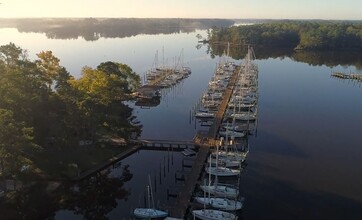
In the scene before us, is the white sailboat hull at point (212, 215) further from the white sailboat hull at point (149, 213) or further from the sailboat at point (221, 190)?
the sailboat at point (221, 190)

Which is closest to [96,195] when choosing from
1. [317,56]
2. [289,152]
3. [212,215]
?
[212,215]

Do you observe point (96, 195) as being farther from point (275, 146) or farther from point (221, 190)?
point (275, 146)

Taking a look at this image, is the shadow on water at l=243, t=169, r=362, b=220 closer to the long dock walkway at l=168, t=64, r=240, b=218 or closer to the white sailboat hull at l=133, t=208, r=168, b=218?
the long dock walkway at l=168, t=64, r=240, b=218

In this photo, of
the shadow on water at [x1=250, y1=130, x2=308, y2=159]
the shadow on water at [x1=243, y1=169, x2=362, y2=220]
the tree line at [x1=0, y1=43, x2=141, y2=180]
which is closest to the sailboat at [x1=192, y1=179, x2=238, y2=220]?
the shadow on water at [x1=243, y1=169, x2=362, y2=220]

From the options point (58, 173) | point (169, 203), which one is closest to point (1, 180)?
point (58, 173)

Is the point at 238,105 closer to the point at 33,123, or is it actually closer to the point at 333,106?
the point at 333,106

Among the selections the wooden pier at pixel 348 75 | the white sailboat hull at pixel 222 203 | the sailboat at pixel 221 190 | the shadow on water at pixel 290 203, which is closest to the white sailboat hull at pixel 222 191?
the sailboat at pixel 221 190
